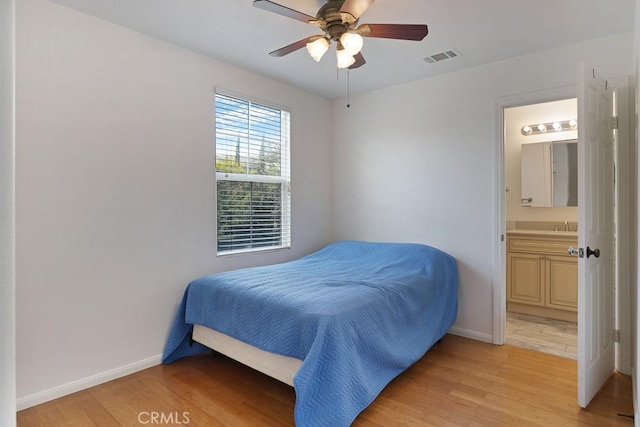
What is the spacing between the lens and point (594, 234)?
2.15 metres

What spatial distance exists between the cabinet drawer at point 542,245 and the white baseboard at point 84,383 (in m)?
3.68

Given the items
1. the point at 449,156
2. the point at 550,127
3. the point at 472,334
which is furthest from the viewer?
the point at 550,127

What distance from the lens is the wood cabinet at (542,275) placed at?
11.9 ft

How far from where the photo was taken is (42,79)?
2182 millimetres

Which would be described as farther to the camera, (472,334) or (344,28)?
(472,334)

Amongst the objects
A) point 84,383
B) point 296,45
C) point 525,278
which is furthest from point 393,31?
point 525,278

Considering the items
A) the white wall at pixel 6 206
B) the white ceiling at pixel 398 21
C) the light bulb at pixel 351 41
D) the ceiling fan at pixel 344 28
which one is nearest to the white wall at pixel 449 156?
the white ceiling at pixel 398 21

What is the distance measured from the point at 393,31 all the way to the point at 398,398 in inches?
85.4

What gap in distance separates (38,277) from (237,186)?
1.61m

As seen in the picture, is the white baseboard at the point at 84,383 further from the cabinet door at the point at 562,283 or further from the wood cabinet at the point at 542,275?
the cabinet door at the point at 562,283

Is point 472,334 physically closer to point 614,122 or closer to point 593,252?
point 593,252

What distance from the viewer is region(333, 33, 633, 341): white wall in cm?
292

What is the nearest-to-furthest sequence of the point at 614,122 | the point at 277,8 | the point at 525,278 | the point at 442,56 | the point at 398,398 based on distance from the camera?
the point at 277,8
the point at 398,398
the point at 614,122
the point at 442,56
the point at 525,278

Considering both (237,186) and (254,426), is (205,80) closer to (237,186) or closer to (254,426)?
(237,186)
